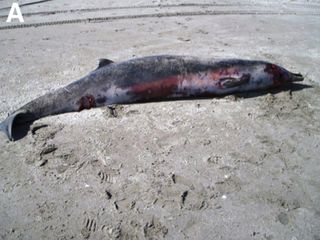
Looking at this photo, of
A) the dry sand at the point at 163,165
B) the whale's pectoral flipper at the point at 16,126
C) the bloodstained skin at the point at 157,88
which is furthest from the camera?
the bloodstained skin at the point at 157,88

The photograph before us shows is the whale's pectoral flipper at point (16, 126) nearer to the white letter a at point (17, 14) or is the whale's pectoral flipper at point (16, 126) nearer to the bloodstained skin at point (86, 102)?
the bloodstained skin at point (86, 102)

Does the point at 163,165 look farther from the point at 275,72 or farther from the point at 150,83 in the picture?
the point at 275,72

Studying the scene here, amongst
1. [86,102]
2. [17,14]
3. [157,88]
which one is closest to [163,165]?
[157,88]

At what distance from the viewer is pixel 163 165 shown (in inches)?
134

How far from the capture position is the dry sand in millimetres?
2779

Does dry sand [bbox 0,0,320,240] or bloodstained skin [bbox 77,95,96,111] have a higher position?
bloodstained skin [bbox 77,95,96,111]

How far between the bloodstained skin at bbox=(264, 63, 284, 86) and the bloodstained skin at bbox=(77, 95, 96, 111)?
2.30m

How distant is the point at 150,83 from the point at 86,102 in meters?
0.82

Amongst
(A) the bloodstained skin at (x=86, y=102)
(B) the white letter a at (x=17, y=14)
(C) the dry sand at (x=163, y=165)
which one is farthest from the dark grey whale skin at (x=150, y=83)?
(B) the white letter a at (x=17, y=14)

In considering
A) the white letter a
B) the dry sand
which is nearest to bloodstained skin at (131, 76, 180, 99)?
the dry sand

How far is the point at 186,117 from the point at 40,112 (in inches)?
68.2

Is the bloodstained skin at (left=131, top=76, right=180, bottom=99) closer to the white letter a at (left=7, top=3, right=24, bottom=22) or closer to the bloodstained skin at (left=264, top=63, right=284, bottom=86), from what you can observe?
the bloodstained skin at (left=264, top=63, right=284, bottom=86)

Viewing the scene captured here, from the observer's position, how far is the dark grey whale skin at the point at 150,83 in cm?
417

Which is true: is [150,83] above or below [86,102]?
above
